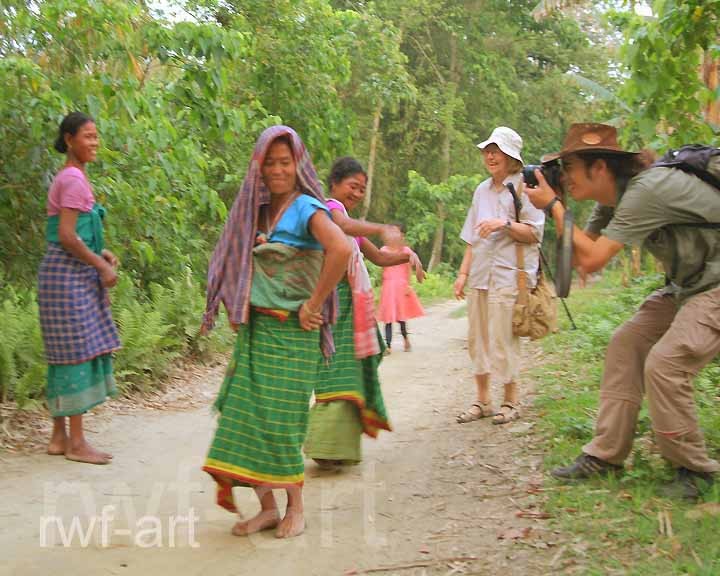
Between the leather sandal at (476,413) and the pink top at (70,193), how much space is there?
3268mm

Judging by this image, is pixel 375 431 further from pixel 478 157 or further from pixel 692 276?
pixel 478 157

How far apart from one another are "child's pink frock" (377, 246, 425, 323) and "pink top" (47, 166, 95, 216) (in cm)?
561

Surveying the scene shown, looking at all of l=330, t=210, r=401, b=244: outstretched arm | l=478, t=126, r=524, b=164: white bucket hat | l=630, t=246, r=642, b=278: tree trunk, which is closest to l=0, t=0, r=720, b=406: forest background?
l=478, t=126, r=524, b=164: white bucket hat

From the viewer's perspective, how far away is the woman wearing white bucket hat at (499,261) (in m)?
6.22

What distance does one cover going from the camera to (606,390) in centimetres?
457

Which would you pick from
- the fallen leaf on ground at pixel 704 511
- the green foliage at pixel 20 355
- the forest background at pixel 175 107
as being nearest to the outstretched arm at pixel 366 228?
the fallen leaf on ground at pixel 704 511

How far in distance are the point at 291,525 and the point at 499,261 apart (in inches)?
117

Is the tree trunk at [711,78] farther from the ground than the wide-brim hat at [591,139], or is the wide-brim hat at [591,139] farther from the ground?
the tree trunk at [711,78]

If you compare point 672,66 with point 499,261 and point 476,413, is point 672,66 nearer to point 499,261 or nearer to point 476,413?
point 499,261

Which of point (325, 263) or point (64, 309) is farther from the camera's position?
point (64, 309)

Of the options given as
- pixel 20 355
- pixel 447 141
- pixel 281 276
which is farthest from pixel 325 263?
pixel 447 141

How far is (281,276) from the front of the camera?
4.05 m

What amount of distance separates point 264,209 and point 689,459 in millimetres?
2474

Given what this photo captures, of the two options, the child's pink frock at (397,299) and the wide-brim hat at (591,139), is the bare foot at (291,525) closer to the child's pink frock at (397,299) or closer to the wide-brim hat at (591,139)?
the wide-brim hat at (591,139)
